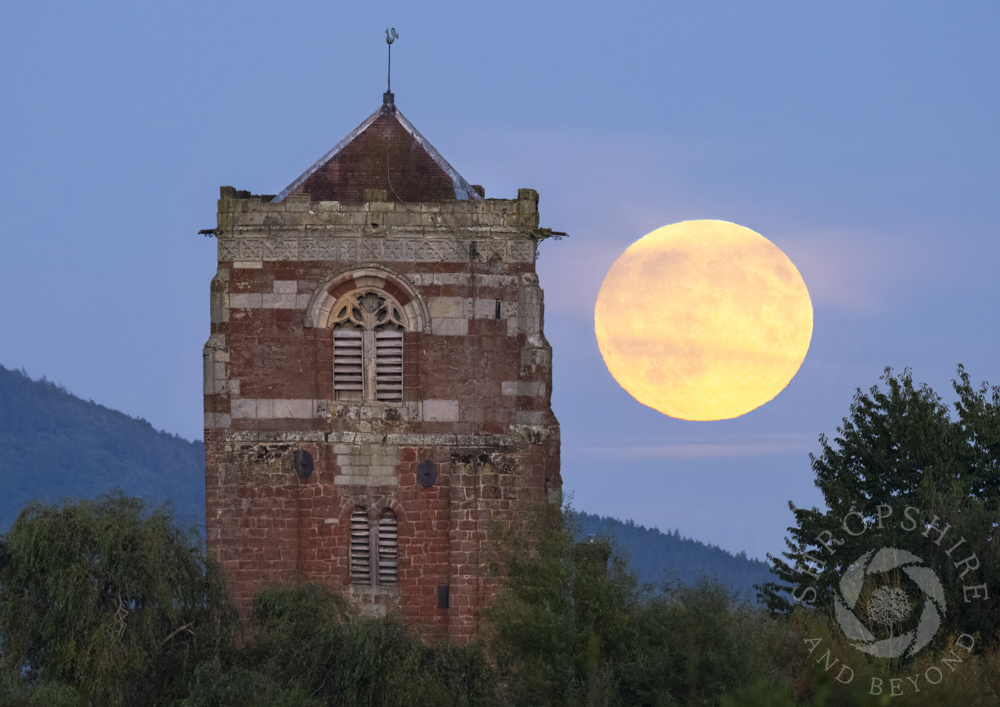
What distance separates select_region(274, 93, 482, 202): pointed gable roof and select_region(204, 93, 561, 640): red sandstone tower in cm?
104

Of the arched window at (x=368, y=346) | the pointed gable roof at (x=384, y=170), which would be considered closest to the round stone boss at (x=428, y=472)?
the arched window at (x=368, y=346)

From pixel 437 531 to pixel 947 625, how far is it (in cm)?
1274

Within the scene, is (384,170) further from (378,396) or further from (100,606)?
(100,606)

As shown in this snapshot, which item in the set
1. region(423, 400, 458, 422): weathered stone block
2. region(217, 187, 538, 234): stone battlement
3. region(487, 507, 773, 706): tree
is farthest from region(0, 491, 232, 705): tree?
region(217, 187, 538, 234): stone battlement

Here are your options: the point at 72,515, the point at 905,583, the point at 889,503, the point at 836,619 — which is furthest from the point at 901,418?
the point at 72,515

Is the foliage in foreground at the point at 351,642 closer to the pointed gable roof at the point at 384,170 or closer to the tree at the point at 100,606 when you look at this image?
the tree at the point at 100,606

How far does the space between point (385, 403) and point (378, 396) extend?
23cm

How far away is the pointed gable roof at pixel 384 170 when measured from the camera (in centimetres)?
3734

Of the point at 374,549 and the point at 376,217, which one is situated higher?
the point at 376,217

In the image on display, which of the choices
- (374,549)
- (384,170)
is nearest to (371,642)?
(374,549)

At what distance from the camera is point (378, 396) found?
36.0 m

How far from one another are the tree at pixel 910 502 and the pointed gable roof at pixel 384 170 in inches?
542

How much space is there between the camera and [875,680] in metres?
28.8

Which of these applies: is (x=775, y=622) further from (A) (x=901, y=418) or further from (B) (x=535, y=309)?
(A) (x=901, y=418)
